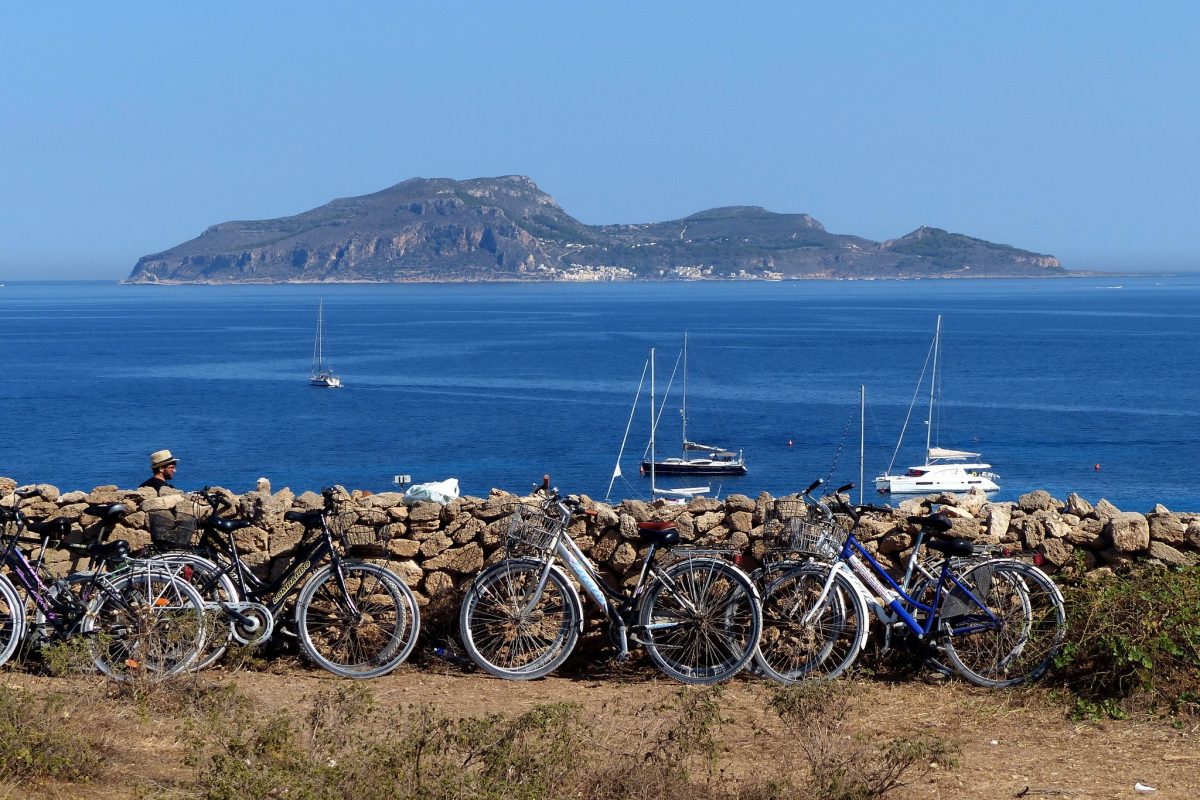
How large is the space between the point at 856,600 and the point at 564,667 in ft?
5.94

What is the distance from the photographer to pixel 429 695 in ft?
23.8

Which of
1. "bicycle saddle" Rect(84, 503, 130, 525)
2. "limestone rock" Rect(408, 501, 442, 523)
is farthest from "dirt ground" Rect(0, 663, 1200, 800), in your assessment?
"bicycle saddle" Rect(84, 503, 130, 525)

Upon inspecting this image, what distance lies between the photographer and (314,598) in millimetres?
7730

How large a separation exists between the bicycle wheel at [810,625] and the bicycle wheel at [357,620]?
200 cm

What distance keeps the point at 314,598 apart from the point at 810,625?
285 centimetres

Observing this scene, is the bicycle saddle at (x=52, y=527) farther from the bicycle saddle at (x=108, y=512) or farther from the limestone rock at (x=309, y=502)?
the limestone rock at (x=309, y=502)

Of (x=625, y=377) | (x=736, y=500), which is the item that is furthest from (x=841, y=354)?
(x=736, y=500)

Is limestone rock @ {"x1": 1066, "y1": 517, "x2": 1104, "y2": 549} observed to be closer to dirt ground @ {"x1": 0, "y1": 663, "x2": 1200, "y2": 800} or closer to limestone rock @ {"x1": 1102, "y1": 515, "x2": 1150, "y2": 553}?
limestone rock @ {"x1": 1102, "y1": 515, "x2": 1150, "y2": 553}

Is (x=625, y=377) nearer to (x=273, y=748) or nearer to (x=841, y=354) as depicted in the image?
(x=841, y=354)

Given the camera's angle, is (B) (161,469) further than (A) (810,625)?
Yes

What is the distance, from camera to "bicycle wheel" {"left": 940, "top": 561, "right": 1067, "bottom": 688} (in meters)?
7.20

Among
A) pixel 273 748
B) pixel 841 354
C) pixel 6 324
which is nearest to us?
pixel 273 748

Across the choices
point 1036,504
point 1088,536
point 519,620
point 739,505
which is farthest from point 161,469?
point 1088,536

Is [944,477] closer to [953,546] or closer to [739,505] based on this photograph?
[739,505]
